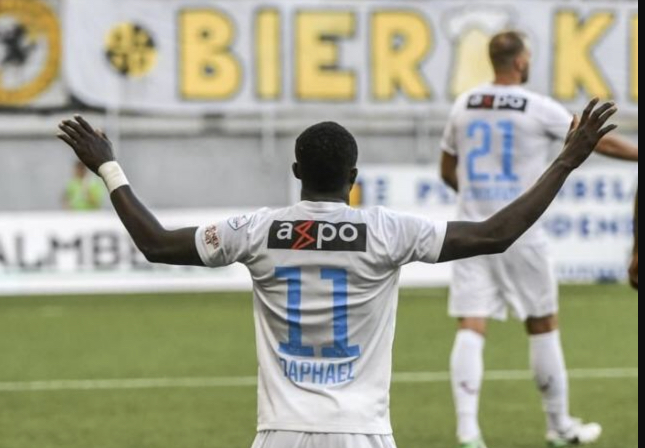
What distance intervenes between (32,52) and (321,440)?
22.2 metres

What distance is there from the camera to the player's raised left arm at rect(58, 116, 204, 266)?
4.60m

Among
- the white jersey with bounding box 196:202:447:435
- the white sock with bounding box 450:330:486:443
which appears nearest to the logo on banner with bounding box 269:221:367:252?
the white jersey with bounding box 196:202:447:435

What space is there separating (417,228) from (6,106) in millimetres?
22000

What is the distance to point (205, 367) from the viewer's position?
1182 centimetres

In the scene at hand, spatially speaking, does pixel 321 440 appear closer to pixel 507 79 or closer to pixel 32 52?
pixel 507 79

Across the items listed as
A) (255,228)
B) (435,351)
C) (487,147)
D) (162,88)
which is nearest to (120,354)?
(435,351)

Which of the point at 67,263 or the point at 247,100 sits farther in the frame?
the point at 247,100

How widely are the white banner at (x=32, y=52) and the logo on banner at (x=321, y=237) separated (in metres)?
21.6

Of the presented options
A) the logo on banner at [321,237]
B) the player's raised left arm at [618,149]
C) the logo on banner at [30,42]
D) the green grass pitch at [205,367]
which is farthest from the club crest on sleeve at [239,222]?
the logo on banner at [30,42]

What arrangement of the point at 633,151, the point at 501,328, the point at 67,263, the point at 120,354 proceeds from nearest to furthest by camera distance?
the point at 633,151
the point at 120,354
the point at 501,328
the point at 67,263

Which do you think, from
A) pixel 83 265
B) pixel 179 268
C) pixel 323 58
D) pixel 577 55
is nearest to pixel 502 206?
pixel 179 268

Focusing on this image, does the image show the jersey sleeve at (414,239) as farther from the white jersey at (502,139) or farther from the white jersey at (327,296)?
the white jersey at (502,139)

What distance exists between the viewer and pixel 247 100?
25.5 m

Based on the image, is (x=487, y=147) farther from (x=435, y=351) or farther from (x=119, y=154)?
(x=119, y=154)
